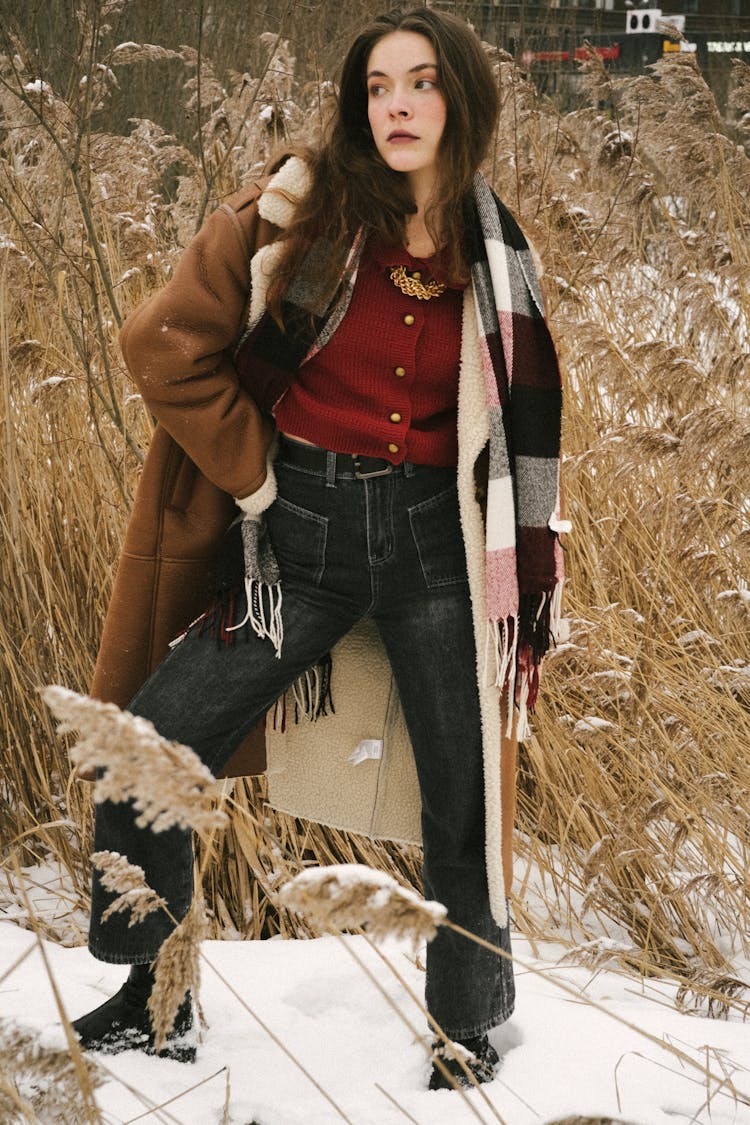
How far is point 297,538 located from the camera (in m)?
1.62

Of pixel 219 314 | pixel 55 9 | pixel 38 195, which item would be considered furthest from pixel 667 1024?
pixel 55 9

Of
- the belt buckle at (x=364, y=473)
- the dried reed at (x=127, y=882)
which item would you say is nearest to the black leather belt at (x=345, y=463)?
the belt buckle at (x=364, y=473)

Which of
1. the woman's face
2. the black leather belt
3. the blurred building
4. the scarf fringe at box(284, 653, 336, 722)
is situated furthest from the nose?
the blurred building

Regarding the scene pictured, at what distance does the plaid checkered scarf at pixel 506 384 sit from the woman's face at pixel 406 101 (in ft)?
0.39

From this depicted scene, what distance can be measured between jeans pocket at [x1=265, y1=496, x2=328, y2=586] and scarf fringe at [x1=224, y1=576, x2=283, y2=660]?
42mm

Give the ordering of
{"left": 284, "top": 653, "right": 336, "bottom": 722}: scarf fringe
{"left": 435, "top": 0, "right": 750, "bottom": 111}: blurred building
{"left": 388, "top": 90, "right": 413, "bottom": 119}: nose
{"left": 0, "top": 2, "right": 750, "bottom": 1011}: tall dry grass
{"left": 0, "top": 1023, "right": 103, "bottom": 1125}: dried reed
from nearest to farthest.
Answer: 1. {"left": 0, "top": 1023, "right": 103, "bottom": 1125}: dried reed
2. {"left": 388, "top": 90, "right": 413, "bottom": 119}: nose
3. {"left": 284, "top": 653, "right": 336, "bottom": 722}: scarf fringe
4. {"left": 0, "top": 2, "right": 750, "bottom": 1011}: tall dry grass
5. {"left": 435, "top": 0, "right": 750, "bottom": 111}: blurred building

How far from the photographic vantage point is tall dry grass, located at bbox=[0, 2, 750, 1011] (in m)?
2.24

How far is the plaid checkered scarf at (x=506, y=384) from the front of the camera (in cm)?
156

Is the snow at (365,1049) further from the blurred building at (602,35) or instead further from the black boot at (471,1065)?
the blurred building at (602,35)

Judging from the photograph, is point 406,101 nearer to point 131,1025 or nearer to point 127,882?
point 127,882

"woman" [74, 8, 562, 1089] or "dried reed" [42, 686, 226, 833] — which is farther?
"woman" [74, 8, 562, 1089]

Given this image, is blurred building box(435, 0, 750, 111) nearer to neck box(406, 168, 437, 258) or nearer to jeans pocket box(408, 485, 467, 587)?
neck box(406, 168, 437, 258)

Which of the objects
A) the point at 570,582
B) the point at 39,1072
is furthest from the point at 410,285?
the point at 570,582

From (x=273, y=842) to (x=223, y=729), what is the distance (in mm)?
712
